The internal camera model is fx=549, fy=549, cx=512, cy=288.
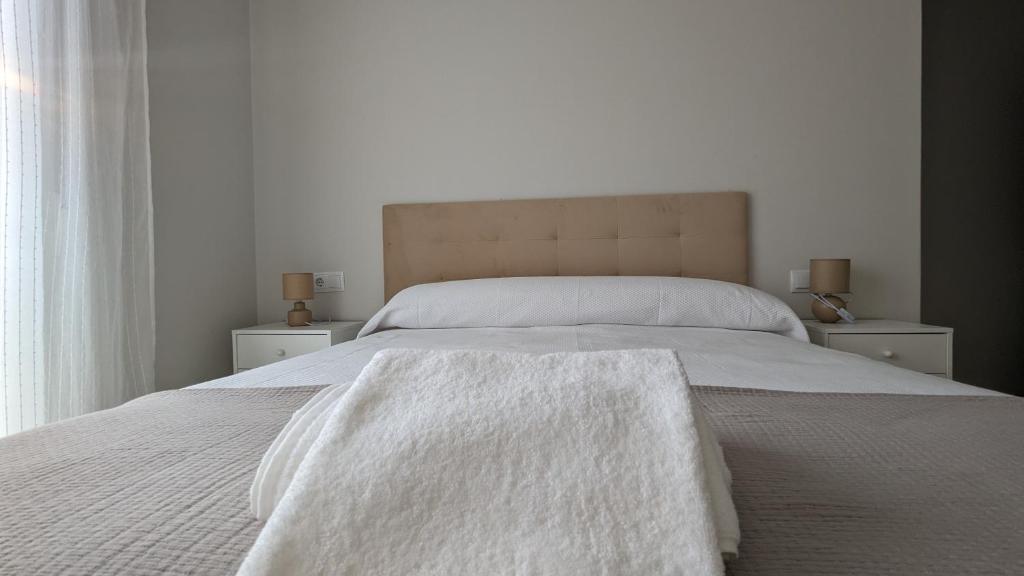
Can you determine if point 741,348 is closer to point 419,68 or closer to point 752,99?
point 752,99

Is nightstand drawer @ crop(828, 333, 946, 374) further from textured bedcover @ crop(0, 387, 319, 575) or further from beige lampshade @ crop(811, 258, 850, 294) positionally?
textured bedcover @ crop(0, 387, 319, 575)

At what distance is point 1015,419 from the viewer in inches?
31.7

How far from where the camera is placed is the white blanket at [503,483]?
389mm

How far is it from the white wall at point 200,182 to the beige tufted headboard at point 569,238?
0.71m

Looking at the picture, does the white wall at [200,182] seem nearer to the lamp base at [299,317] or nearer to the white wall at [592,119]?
the white wall at [592,119]

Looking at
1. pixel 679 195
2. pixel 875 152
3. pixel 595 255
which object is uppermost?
pixel 875 152

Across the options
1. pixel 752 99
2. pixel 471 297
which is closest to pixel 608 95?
pixel 752 99

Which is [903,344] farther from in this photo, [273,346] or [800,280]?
[273,346]

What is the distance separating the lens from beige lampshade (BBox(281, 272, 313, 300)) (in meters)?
2.43

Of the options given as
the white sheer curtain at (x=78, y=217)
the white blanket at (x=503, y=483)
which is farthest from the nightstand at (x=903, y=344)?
the white sheer curtain at (x=78, y=217)

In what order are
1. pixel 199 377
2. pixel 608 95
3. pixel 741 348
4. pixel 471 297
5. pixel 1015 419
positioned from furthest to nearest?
pixel 608 95 < pixel 199 377 < pixel 471 297 < pixel 741 348 < pixel 1015 419

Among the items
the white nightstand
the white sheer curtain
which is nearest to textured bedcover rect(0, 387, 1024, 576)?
the white sheer curtain

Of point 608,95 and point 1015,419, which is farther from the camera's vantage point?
point 608,95

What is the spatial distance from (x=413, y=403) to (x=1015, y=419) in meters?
0.88
